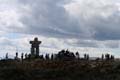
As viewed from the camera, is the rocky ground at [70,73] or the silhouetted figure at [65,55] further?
the silhouetted figure at [65,55]

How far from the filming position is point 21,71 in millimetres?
44969

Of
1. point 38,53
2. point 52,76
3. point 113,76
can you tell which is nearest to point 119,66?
point 113,76

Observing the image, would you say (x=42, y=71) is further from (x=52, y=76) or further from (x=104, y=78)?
(x=104, y=78)

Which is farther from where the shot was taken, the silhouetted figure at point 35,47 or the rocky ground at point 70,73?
the silhouetted figure at point 35,47

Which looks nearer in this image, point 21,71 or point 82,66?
point 21,71

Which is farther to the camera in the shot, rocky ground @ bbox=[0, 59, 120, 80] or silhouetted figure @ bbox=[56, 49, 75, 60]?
silhouetted figure @ bbox=[56, 49, 75, 60]

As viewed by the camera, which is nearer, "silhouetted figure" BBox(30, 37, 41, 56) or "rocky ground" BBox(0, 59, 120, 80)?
"rocky ground" BBox(0, 59, 120, 80)

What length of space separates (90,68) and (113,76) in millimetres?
6887

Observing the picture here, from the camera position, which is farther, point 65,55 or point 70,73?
point 65,55

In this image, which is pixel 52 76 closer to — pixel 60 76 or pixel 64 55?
pixel 60 76

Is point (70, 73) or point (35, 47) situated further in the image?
point (35, 47)

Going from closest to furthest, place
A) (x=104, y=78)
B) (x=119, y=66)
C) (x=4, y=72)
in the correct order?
(x=104, y=78) → (x=4, y=72) → (x=119, y=66)

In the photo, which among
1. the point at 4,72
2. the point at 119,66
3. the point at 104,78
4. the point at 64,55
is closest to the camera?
the point at 104,78

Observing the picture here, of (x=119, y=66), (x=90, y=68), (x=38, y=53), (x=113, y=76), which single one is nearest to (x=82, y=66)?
(x=90, y=68)
